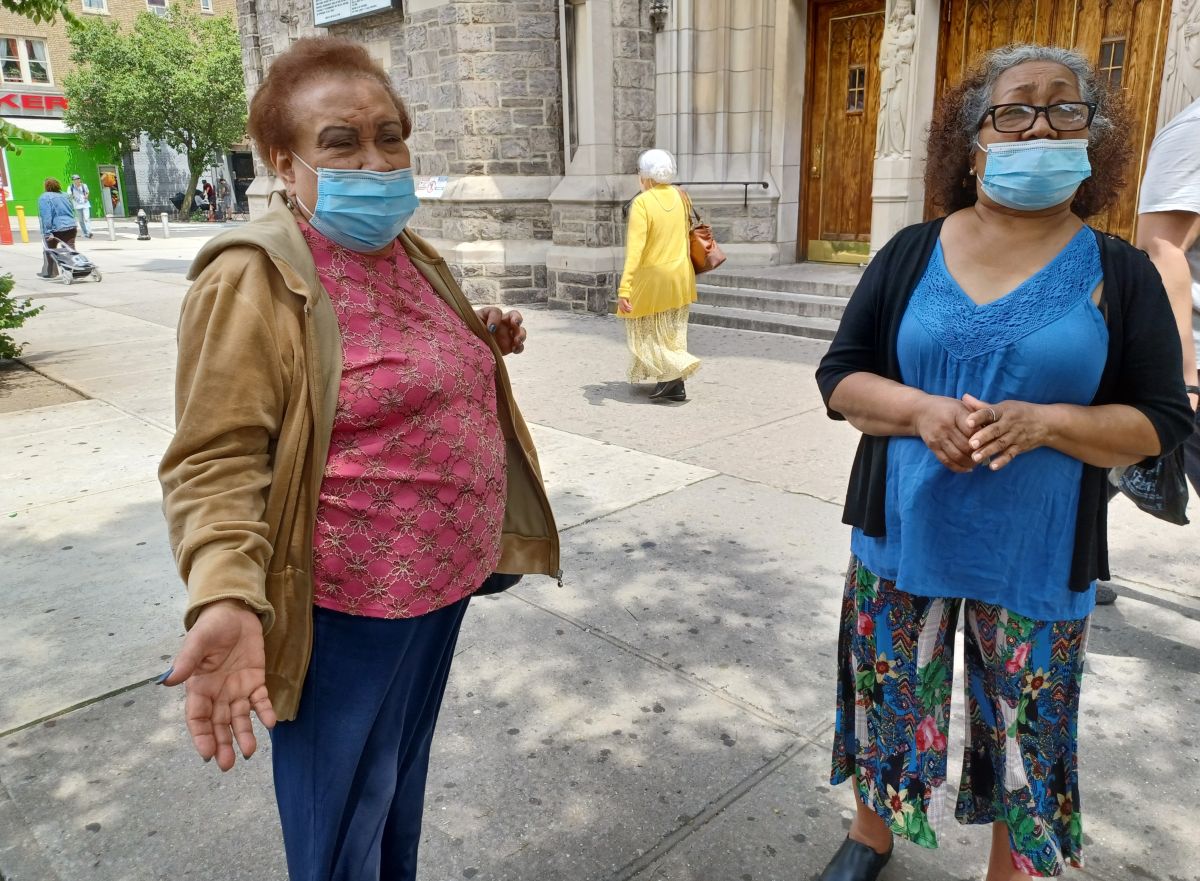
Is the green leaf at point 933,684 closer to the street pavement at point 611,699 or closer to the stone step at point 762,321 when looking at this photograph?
the street pavement at point 611,699

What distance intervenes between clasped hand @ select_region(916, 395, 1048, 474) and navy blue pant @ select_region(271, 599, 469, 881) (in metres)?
1.00

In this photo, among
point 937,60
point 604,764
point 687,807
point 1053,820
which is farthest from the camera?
point 937,60

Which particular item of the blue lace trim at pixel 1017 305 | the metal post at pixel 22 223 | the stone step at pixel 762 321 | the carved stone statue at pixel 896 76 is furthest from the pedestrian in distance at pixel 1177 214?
the metal post at pixel 22 223

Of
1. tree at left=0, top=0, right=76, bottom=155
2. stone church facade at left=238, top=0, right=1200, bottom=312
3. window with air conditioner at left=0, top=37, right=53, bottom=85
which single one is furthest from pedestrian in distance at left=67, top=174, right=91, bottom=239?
tree at left=0, top=0, right=76, bottom=155

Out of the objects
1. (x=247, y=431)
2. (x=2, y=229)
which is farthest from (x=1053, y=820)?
(x=2, y=229)

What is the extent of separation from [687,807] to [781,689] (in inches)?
28.2

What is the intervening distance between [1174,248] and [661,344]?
4292 mm

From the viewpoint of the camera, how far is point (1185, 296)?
9.23ft

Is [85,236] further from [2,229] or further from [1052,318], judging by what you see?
[1052,318]

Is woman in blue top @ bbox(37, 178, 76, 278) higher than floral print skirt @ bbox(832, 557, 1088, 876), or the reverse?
woman in blue top @ bbox(37, 178, 76, 278)

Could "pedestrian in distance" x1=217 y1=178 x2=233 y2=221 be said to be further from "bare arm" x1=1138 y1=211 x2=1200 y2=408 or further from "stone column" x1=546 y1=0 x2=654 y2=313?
"bare arm" x1=1138 y1=211 x2=1200 y2=408

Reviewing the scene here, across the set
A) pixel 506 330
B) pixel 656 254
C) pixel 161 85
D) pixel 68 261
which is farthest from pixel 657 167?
pixel 161 85

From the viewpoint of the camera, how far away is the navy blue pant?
1.73 m

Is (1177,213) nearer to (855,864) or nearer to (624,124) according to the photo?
(855,864)
